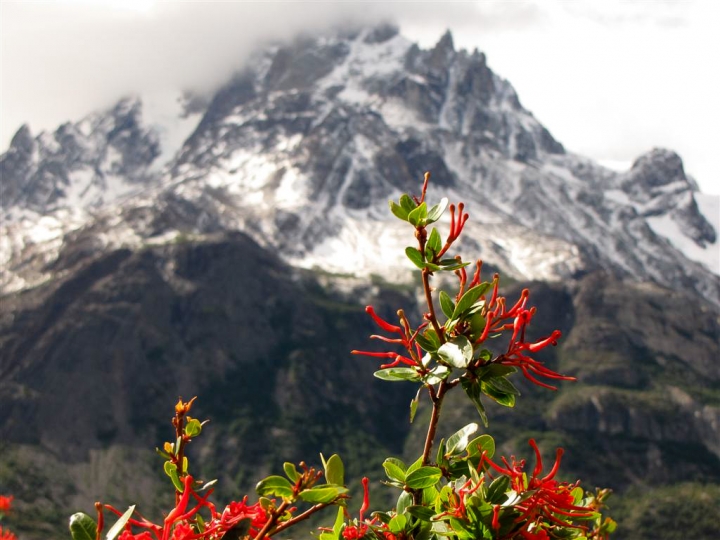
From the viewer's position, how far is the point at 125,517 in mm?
3848

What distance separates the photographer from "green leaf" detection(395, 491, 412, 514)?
4859 millimetres

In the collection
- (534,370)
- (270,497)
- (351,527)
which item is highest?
(534,370)

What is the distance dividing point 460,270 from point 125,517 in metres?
2.05

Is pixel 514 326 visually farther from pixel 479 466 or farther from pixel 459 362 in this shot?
pixel 479 466

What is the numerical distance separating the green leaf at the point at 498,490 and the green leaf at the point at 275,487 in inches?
40.9

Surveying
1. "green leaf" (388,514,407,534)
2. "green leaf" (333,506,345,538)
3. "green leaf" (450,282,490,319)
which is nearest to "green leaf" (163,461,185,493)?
"green leaf" (333,506,345,538)

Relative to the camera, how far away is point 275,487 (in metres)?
4.21

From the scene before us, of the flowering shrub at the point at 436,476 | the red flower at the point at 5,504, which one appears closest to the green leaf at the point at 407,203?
the flowering shrub at the point at 436,476

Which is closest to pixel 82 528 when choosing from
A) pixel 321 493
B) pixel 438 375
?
pixel 321 493

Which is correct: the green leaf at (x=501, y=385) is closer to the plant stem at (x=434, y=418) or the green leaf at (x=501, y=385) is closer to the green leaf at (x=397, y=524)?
the plant stem at (x=434, y=418)

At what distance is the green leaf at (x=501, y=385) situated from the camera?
4.52 meters

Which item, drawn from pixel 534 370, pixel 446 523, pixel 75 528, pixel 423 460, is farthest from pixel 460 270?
pixel 75 528

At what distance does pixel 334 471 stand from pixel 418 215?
4.80 ft

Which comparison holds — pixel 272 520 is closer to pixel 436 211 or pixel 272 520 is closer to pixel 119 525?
pixel 119 525
